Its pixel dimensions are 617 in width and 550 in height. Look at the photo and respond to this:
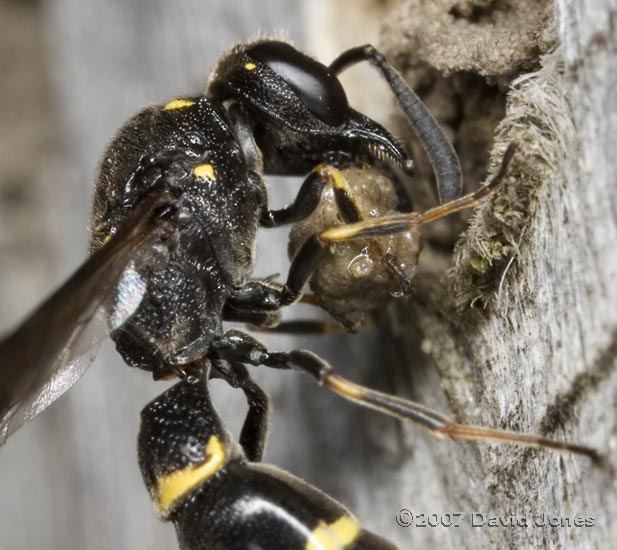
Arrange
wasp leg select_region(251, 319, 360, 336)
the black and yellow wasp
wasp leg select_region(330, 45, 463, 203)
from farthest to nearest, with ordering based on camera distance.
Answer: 1. wasp leg select_region(251, 319, 360, 336)
2. wasp leg select_region(330, 45, 463, 203)
3. the black and yellow wasp

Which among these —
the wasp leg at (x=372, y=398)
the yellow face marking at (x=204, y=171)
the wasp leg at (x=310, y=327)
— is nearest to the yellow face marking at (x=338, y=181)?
the yellow face marking at (x=204, y=171)

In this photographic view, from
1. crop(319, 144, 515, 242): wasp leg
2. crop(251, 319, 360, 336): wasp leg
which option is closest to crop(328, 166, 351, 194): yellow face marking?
crop(319, 144, 515, 242): wasp leg

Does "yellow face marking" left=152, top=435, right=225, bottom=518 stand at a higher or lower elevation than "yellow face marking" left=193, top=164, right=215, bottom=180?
lower

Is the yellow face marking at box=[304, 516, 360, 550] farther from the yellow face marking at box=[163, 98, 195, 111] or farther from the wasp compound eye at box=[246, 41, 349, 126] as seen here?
the yellow face marking at box=[163, 98, 195, 111]

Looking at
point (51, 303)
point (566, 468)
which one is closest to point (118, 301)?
point (51, 303)

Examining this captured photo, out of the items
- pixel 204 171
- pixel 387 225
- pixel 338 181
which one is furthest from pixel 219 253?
pixel 387 225

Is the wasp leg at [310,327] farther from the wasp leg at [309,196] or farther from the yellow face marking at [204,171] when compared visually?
the yellow face marking at [204,171]
